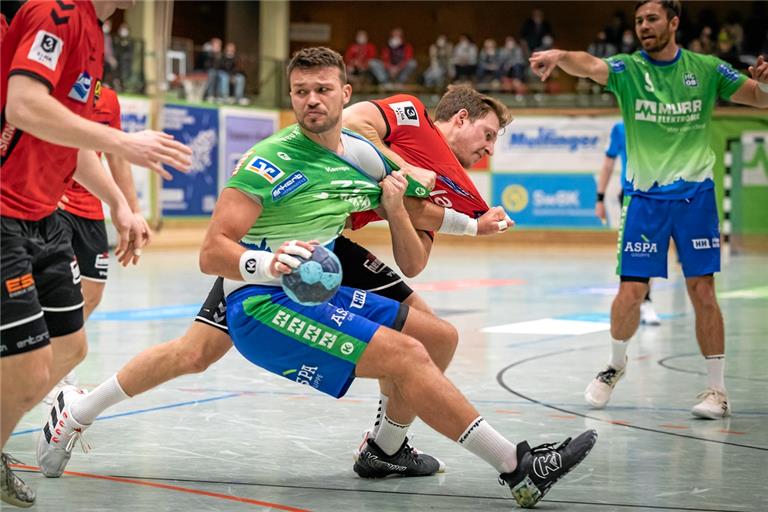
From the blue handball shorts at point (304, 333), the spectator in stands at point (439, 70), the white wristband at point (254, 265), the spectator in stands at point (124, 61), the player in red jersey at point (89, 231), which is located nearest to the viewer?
the white wristband at point (254, 265)

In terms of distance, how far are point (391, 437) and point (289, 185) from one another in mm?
1240

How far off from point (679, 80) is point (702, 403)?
192 centimetres

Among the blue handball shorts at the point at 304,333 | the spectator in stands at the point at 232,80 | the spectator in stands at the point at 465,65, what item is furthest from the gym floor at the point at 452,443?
the spectator in stands at the point at 465,65

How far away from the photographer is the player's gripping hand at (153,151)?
143 inches

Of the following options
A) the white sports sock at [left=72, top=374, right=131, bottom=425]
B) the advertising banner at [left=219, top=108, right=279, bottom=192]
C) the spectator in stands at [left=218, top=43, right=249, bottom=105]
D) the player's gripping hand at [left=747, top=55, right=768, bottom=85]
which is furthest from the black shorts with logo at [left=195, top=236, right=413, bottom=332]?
the spectator in stands at [left=218, top=43, right=249, bottom=105]

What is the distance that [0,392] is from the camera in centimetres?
408

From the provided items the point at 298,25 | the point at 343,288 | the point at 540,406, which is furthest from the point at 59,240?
the point at 298,25

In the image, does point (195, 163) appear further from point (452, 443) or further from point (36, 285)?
point (36, 285)

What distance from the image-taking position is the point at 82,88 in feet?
13.5

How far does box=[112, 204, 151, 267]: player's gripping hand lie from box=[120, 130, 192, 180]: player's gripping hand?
1.30 meters

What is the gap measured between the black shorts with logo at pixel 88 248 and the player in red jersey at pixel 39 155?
2174 millimetres

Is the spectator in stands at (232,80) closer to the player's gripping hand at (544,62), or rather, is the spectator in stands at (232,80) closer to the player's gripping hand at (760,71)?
the player's gripping hand at (544,62)

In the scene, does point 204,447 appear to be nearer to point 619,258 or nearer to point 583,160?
point 619,258

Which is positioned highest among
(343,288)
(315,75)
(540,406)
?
(315,75)
